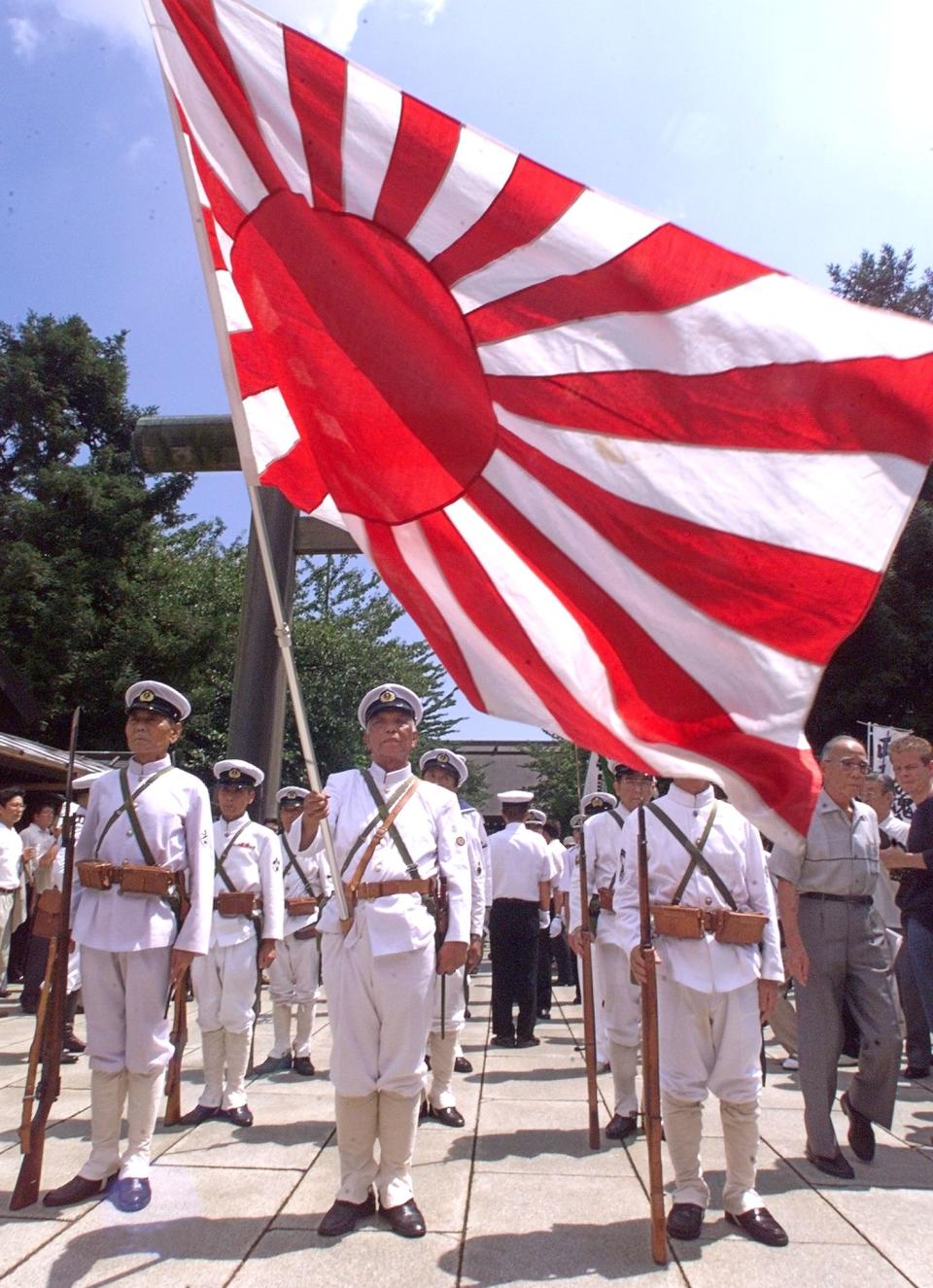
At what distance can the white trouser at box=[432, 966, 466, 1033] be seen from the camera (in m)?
6.28

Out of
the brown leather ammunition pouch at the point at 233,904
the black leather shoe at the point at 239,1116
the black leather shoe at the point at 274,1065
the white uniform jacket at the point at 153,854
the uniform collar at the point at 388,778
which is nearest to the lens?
the white uniform jacket at the point at 153,854

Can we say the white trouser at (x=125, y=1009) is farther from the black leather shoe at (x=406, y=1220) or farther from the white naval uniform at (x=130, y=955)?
the black leather shoe at (x=406, y=1220)

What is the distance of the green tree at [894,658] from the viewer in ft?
69.3

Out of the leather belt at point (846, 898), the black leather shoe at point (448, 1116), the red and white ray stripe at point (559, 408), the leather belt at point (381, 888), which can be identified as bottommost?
the black leather shoe at point (448, 1116)

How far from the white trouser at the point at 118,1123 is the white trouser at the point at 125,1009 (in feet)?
0.20

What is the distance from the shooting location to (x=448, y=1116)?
6.08 m

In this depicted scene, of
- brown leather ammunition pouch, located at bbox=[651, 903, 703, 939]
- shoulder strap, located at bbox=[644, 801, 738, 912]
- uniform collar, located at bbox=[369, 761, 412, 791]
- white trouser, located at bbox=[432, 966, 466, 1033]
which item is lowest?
white trouser, located at bbox=[432, 966, 466, 1033]

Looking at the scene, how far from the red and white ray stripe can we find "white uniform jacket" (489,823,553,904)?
20.1 feet

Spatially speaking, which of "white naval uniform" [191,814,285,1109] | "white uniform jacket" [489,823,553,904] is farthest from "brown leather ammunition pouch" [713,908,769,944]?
"white uniform jacket" [489,823,553,904]

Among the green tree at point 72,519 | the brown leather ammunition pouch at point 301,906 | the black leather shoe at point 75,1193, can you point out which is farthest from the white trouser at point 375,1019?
the green tree at point 72,519

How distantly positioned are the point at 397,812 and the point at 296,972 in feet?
11.7

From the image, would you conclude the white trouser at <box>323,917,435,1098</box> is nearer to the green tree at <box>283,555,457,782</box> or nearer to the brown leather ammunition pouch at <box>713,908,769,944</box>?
the brown leather ammunition pouch at <box>713,908,769,944</box>

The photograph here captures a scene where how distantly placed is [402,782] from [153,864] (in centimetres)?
123

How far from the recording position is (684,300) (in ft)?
11.9
